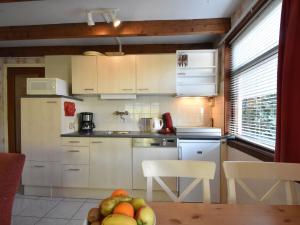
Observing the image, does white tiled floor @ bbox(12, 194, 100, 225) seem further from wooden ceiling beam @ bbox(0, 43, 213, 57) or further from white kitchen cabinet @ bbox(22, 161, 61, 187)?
wooden ceiling beam @ bbox(0, 43, 213, 57)

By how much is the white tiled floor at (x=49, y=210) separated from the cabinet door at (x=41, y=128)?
1.84ft

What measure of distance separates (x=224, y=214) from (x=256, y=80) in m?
1.67

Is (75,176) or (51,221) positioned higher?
(75,176)

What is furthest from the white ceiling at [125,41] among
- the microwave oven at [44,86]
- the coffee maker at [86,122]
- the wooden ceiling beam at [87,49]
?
the coffee maker at [86,122]

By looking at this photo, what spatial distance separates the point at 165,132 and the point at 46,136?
5.61ft

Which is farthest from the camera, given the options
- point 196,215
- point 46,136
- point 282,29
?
point 46,136

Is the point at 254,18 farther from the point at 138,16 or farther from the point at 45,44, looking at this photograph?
the point at 45,44

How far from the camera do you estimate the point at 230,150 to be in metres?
2.67

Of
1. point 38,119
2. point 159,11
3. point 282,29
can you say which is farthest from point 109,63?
point 282,29

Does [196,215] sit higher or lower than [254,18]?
lower

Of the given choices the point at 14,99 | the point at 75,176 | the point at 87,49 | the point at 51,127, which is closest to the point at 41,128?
the point at 51,127

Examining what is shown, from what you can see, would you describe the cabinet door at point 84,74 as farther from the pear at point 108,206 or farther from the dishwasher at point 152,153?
the pear at point 108,206

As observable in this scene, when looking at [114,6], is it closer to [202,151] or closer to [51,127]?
[51,127]

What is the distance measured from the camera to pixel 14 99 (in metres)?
3.71
